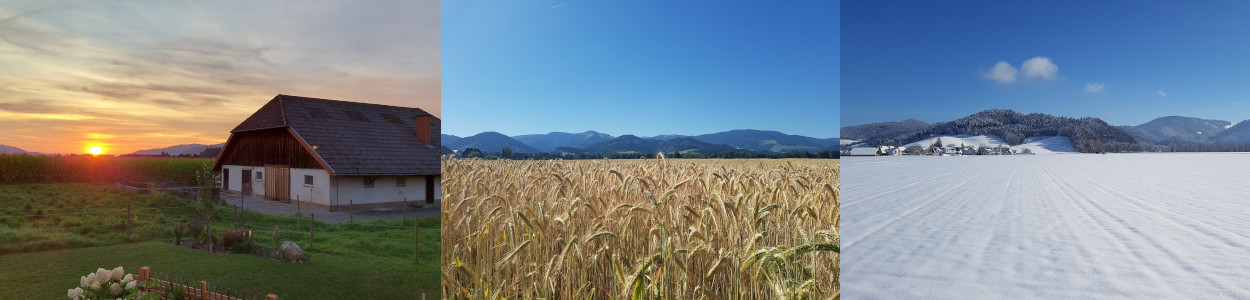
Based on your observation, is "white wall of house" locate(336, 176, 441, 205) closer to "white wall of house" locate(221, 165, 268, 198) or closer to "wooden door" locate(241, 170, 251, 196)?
"white wall of house" locate(221, 165, 268, 198)

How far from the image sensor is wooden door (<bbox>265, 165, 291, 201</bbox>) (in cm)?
1316

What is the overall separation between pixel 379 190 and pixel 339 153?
1.26 m

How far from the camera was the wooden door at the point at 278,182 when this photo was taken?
13.2 m

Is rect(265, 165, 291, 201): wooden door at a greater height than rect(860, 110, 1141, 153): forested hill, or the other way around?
rect(860, 110, 1141, 153): forested hill

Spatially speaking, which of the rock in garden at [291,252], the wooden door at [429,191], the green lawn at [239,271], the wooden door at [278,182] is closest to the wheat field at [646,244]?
the green lawn at [239,271]

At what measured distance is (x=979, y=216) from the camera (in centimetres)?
714

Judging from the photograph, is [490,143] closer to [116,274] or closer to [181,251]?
[116,274]

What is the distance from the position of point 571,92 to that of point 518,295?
1295 mm

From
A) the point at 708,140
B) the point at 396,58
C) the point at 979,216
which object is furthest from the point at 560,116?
the point at 979,216

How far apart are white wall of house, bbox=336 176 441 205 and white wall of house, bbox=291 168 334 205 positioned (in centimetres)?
90

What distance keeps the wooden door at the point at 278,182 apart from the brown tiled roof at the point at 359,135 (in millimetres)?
1042

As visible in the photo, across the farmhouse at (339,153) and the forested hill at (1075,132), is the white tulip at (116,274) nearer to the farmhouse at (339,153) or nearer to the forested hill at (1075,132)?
the farmhouse at (339,153)

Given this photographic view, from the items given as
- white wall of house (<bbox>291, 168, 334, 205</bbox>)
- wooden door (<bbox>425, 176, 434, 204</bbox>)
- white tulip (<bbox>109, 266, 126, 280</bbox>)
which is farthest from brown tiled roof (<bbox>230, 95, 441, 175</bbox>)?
white tulip (<bbox>109, 266, 126, 280</bbox>)

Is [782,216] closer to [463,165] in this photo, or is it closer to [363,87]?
[463,165]
